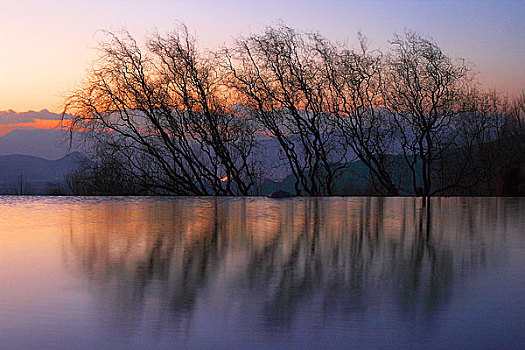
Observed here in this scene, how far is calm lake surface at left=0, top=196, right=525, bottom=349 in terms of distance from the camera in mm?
799

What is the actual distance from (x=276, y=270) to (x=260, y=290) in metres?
0.25

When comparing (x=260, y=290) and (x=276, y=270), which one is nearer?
(x=260, y=290)

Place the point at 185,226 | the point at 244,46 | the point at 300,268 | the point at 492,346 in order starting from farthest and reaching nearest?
the point at 244,46, the point at 185,226, the point at 300,268, the point at 492,346

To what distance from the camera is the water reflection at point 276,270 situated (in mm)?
912

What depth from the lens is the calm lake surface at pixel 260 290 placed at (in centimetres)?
80

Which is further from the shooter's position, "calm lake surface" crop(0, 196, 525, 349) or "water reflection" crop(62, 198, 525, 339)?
"water reflection" crop(62, 198, 525, 339)

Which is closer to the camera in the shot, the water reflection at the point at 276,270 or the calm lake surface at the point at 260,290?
the calm lake surface at the point at 260,290

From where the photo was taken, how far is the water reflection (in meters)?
0.91

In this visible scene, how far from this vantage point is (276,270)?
1369mm

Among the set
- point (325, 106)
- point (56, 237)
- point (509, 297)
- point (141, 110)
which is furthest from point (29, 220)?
point (325, 106)

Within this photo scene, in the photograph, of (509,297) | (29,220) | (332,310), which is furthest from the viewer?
(29,220)

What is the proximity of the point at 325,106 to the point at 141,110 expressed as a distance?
2617mm

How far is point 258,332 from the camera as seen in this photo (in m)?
0.81

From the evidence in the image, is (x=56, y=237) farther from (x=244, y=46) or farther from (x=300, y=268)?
(x=244, y=46)
